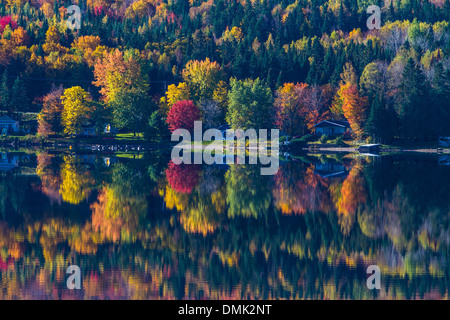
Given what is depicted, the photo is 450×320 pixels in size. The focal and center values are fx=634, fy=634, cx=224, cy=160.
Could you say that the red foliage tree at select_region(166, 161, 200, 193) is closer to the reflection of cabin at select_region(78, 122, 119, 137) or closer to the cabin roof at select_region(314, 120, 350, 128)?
the cabin roof at select_region(314, 120, 350, 128)

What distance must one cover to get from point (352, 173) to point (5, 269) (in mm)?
31301

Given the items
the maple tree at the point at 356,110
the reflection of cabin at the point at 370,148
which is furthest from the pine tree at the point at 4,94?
the reflection of cabin at the point at 370,148

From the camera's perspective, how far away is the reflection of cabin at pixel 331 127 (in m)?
95.4

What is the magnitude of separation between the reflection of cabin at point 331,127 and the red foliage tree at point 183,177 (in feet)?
153

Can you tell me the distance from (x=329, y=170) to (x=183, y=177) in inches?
487

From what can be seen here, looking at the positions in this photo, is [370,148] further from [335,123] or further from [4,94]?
[4,94]

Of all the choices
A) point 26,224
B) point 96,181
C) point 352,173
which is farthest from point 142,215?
point 352,173

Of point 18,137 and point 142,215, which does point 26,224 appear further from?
point 18,137

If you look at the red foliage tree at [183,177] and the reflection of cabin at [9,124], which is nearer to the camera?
the red foliage tree at [183,177]

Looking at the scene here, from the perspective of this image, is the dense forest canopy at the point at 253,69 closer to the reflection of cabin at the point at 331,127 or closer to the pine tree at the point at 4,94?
the pine tree at the point at 4,94

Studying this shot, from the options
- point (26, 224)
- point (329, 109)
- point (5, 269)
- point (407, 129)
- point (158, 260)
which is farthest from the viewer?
point (329, 109)

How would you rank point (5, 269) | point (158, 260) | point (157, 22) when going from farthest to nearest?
1. point (157, 22)
2. point (158, 260)
3. point (5, 269)

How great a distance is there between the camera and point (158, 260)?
18500 millimetres
